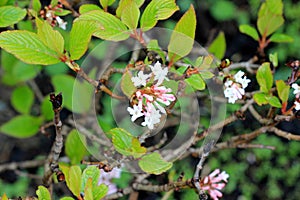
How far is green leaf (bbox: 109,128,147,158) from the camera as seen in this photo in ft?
2.79

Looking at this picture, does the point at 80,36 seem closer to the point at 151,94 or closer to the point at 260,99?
the point at 151,94

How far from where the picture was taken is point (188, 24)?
86 cm

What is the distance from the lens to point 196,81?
867mm

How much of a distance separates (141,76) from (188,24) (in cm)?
16

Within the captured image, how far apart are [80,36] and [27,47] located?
0.31 ft

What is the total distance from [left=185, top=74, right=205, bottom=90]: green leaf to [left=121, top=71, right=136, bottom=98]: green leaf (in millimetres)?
110

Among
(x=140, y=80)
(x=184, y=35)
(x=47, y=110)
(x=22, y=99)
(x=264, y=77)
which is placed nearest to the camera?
(x=140, y=80)

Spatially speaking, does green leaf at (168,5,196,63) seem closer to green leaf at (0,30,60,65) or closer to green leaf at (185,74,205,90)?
green leaf at (185,74,205,90)

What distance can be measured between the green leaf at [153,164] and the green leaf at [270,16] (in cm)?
47

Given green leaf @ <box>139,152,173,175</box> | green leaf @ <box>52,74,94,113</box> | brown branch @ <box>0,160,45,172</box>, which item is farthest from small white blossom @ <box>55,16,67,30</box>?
brown branch @ <box>0,160,45,172</box>

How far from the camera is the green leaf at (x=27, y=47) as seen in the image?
80 cm

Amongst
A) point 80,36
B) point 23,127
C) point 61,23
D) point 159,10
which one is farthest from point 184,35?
point 23,127

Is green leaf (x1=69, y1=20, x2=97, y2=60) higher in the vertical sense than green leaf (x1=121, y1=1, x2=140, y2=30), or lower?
lower

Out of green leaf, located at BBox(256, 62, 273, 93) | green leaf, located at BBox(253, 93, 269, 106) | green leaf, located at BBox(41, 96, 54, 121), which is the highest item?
green leaf, located at BBox(256, 62, 273, 93)
